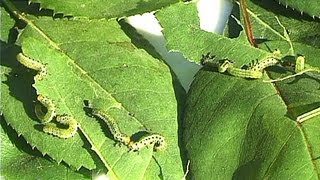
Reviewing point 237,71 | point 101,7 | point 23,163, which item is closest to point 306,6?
point 237,71

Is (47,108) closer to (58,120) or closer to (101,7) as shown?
(58,120)

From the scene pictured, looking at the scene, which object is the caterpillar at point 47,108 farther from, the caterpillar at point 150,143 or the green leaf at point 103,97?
the caterpillar at point 150,143

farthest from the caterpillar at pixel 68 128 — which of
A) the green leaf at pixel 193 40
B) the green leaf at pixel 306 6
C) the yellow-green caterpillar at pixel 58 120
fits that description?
the green leaf at pixel 306 6

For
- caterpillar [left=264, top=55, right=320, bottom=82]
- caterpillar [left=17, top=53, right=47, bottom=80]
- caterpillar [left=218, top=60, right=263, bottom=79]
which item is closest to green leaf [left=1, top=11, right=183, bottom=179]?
caterpillar [left=17, top=53, right=47, bottom=80]

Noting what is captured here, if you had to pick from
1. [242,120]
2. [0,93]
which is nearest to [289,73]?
[242,120]

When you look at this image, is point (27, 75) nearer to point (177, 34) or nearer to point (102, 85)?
point (102, 85)

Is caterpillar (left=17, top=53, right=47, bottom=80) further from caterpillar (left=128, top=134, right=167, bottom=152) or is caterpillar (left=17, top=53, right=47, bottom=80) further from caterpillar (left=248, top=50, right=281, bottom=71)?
caterpillar (left=248, top=50, right=281, bottom=71)

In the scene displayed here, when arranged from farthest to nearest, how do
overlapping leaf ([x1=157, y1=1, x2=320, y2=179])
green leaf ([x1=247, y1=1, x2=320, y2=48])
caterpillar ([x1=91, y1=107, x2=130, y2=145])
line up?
1. green leaf ([x1=247, y1=1, x2=320, y2=48])
2. caterpillar ([x1=91, y1=107, x2=130, y2=145])
3. overlapping leaf ([x1=157, y1=1, x2=320, y2=179])
